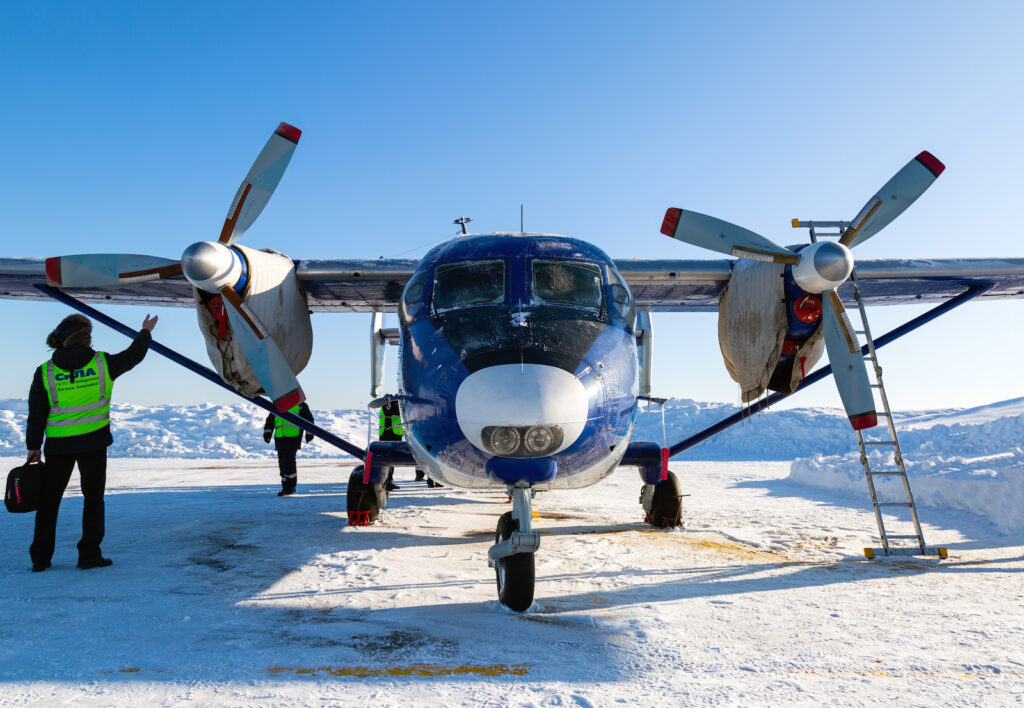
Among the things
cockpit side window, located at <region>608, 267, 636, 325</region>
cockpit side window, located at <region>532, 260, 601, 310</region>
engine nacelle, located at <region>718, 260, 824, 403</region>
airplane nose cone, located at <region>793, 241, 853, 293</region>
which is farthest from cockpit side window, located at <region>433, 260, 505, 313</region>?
engine nacelle, located at <region>718, 260, 824, 403</region>

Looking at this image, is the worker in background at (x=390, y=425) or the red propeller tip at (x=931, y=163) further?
the worker in background at (x=390, y=425)

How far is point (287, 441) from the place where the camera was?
11.3 m

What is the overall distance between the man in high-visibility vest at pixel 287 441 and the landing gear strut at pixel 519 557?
25.0 feet

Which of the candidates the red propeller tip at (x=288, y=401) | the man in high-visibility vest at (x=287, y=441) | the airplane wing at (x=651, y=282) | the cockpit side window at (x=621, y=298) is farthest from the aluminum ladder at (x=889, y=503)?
the man in high-visibility vest at (x=287, y=441)

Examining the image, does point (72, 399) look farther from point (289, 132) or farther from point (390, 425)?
point (390, 425)

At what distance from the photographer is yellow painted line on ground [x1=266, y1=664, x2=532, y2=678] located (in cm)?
293

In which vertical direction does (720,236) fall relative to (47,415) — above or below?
above

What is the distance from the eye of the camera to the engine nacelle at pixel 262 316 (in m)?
6.60

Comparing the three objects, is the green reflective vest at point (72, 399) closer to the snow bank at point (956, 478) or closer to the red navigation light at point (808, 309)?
the red navigation light at point (808, 309)

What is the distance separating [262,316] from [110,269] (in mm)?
1664

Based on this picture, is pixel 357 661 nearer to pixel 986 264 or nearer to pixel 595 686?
pixel 595 686

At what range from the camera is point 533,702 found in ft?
A: 8.58

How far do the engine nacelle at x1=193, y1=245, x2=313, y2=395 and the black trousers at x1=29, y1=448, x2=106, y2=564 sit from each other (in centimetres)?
177

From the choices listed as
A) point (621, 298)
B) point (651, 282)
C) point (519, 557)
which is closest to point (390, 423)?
point (651, 282)
